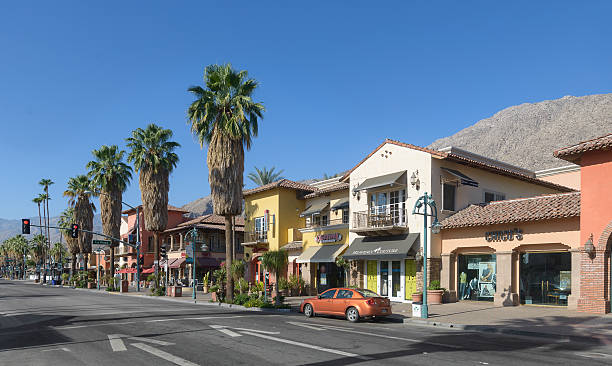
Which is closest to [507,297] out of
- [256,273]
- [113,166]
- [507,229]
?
[507,229]

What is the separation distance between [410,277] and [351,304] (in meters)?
9.92

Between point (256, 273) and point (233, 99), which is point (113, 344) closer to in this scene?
point (233, 99)

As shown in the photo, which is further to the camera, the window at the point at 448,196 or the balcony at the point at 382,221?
the balcony at the point at 382,221

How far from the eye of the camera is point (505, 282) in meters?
24.8

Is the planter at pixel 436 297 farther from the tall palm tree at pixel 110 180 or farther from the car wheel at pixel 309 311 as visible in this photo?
the tall palm tree at pixel 110 180

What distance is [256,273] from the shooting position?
45.2 meters

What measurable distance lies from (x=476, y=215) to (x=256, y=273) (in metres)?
23.7

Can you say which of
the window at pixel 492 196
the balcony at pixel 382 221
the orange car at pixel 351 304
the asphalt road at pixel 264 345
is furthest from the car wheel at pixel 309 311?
the window at pixel 492 196

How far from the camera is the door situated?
29.0 m

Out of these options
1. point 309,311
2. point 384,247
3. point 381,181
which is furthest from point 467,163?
point 309,311

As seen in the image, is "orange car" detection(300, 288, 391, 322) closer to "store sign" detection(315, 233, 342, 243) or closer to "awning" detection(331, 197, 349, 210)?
"store sign" detection(315, 233, 342, 243)

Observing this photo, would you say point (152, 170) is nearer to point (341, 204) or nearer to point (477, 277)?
point (341, 204)

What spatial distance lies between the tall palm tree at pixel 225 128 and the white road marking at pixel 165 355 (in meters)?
16.6

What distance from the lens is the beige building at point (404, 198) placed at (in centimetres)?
2828
